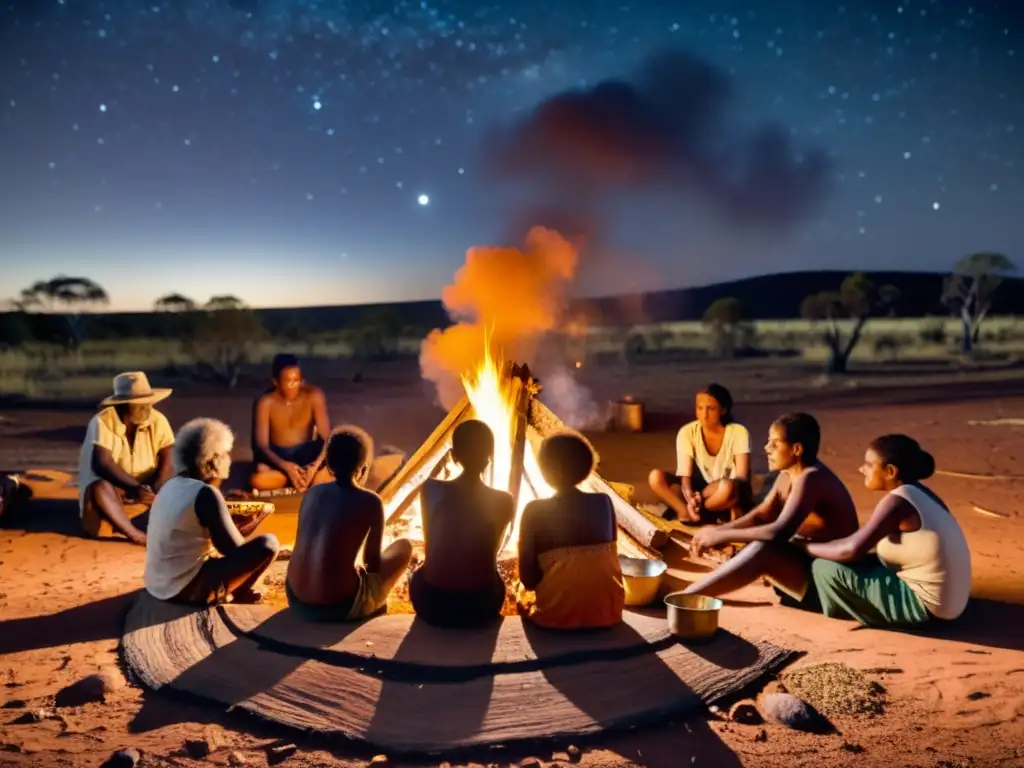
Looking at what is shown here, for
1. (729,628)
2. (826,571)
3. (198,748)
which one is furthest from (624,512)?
(198,748)

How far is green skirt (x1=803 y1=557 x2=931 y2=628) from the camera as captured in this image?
4844 millimetres

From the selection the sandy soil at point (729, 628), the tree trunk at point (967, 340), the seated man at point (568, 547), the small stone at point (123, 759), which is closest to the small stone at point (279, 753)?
the sandy soil at point (729, 628)

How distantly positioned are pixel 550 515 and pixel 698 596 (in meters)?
1.09

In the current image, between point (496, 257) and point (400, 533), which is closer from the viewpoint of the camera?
point (400, 533)

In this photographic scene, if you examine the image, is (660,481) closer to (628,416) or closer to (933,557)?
(933,557)

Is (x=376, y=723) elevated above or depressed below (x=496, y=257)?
below

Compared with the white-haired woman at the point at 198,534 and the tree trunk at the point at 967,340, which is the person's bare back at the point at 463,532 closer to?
the white-haired woman at the point at 198,534

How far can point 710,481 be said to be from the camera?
23.4 ft

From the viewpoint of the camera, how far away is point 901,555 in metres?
4.86

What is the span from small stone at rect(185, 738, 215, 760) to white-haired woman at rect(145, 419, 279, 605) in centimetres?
152

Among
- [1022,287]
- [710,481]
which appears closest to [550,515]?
[710,481]

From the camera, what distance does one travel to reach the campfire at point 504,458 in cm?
661

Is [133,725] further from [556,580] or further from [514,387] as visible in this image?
[514,387]

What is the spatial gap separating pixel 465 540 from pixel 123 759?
1.87 m
